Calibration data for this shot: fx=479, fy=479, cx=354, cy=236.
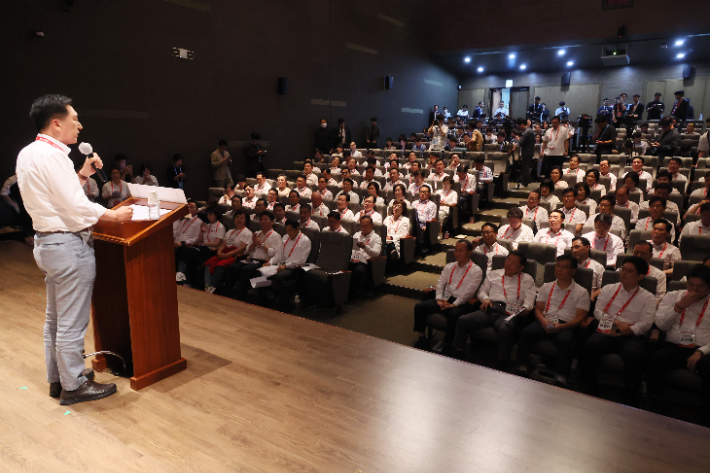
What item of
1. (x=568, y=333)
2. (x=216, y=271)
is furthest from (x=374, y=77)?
(x=568, y=333)

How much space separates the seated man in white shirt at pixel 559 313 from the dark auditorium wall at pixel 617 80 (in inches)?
414

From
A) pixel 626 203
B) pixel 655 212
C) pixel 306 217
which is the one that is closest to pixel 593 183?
pixel 626 203

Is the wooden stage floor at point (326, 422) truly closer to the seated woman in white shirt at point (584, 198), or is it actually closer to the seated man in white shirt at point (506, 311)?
the seated man in white shirt at point (506, 311)

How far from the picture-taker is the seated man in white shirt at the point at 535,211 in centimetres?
464

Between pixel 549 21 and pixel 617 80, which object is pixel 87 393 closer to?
pixel 549 21

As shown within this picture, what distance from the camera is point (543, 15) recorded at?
9430 millimetres

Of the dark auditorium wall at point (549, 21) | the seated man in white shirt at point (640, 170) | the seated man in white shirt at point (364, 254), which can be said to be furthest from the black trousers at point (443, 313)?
the dark auditorium wall at point (549, 21)

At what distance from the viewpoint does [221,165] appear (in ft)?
24.1

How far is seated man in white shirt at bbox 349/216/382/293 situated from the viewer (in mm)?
4285

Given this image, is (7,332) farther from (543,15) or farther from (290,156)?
(543,15)

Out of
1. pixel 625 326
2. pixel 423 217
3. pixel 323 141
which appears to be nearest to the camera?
pixel 625 326

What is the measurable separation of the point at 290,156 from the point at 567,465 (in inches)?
300

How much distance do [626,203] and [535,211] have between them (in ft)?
2.93

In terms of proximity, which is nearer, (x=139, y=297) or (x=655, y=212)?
(x=139, y=297)
